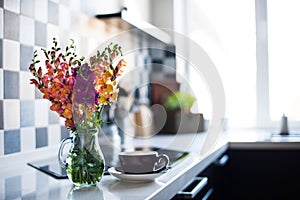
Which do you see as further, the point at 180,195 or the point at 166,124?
the point at 166,124

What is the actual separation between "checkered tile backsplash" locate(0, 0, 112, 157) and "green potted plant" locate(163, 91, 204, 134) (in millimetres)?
1120

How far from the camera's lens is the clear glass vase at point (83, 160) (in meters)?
1.06

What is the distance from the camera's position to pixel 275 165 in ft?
7.98

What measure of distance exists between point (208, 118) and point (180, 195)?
1.80 meters

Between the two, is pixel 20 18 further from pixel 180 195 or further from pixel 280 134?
pixel 280 134

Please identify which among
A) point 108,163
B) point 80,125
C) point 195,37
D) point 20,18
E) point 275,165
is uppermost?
point 195,37

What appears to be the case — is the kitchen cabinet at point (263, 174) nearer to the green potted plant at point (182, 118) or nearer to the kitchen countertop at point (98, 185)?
the green potted plant at point (182, 118)

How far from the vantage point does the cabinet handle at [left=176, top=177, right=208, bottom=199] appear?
1280 mm

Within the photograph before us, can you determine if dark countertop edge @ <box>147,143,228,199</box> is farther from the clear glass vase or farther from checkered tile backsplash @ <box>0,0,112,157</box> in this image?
checkered tile backsplash @ <box>0,0,112,157</box>

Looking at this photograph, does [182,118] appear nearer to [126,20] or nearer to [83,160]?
[126,20]

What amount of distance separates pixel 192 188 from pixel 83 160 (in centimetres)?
53

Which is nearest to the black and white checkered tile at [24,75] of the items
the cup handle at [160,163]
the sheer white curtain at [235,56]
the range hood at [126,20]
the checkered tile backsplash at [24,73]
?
the checkered tile backsplash at [24,73]

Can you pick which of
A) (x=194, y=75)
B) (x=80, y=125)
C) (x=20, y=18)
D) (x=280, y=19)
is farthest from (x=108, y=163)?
(x=280, y=19)

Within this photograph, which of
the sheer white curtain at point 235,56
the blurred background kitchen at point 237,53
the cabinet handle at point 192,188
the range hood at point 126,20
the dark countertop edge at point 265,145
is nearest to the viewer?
the cabinet handle at point 192,188
